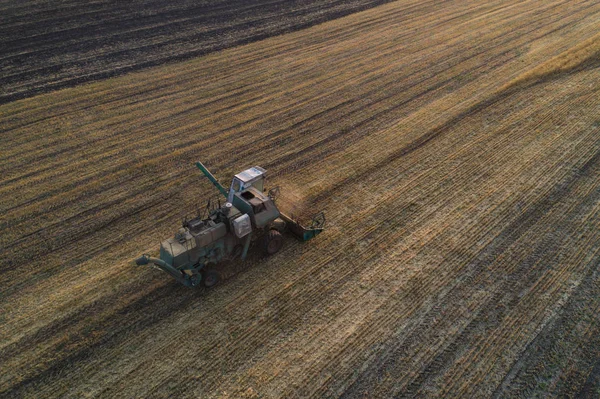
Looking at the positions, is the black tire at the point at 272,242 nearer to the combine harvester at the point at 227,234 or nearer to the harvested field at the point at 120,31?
the combine harvester at the point at 227,234

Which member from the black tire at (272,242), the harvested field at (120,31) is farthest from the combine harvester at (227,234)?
the harvested field at (120,31)

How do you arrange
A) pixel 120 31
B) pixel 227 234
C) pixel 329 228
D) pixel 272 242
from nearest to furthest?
pixel 227 234 → pixel 272 242 → pixel 329 228 → pixel 120 31

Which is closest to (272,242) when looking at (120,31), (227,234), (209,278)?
(227,234)

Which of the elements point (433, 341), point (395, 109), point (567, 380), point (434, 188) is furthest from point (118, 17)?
point (567, 380)

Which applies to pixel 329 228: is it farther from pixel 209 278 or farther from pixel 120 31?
pixel 120 31

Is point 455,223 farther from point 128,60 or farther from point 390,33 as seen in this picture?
point 128,60
